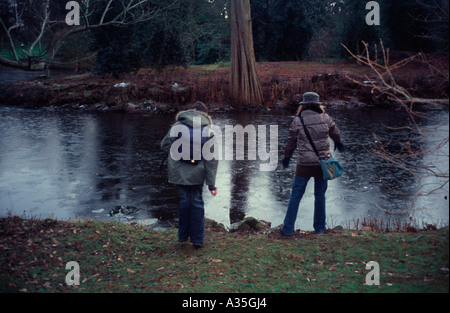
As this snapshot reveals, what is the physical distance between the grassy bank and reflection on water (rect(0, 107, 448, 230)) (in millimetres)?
1030

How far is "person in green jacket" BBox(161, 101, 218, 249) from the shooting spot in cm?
555

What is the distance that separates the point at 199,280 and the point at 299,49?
35050 mm

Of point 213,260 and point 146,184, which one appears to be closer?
point 213,260

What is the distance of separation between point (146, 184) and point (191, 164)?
4601 millimetres

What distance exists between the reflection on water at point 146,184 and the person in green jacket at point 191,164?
1.91 metres

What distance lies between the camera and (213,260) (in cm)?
536

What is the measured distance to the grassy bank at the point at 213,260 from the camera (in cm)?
445

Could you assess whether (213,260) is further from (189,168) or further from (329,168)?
(329,168)

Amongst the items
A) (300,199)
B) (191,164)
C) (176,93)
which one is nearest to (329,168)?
(300,199)

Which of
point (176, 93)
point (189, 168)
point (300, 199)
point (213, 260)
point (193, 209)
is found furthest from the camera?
point (176, 93)

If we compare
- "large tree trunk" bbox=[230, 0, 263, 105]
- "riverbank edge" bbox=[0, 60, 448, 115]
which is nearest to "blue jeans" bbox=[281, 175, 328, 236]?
"riverbank edge" bbox=[0, 60, 448, 115]

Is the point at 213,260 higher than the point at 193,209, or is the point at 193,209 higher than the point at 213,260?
the point at 193,209

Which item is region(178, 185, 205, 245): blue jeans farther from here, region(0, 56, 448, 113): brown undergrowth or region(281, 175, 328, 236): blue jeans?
region(0, 56, 448, 113): brown undergrowth

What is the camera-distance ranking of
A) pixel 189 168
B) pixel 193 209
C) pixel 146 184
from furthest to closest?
pixel 146 184
pixel 193 209
pixel 189 168
